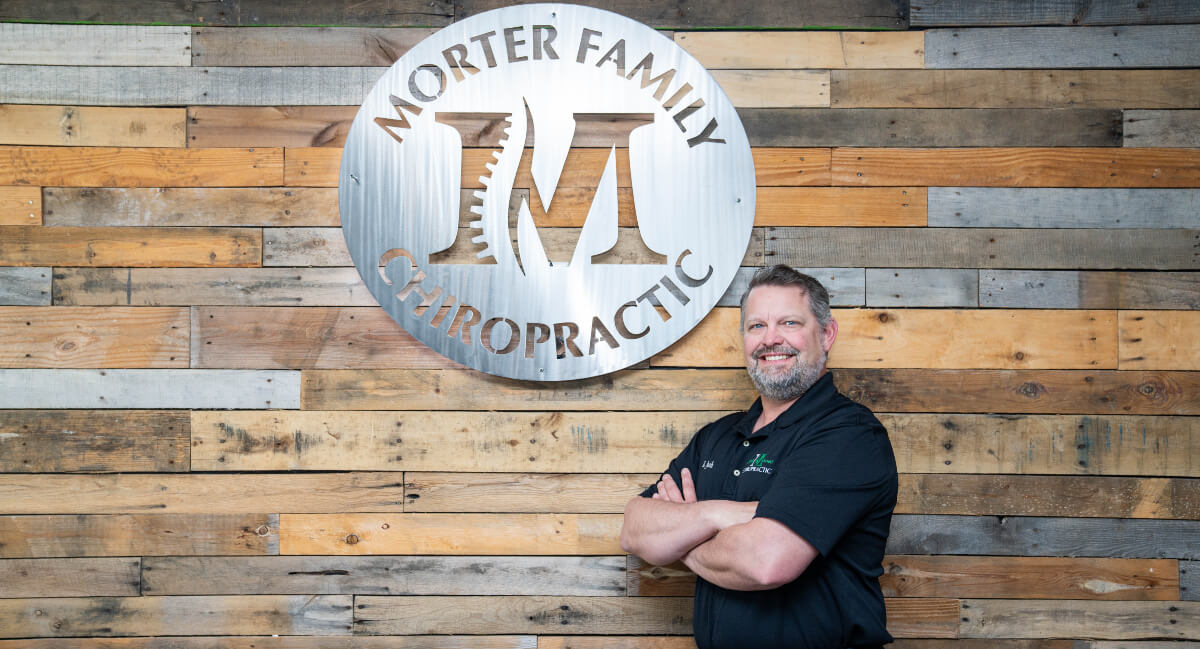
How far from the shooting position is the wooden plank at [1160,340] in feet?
7.27

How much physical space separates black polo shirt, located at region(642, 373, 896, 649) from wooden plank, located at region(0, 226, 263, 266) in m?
1.44

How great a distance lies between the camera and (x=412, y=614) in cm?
222

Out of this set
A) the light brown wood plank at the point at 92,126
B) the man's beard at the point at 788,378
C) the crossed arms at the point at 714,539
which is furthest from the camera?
the light brown wood plank at the point at 92,126

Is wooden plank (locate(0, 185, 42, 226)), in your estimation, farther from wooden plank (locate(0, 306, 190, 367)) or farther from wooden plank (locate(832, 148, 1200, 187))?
wooden plank (locate(832, 148, 1200, 187))

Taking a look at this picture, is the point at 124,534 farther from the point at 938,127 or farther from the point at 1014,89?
the point at 1014,89

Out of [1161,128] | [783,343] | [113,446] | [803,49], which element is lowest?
[113,446]

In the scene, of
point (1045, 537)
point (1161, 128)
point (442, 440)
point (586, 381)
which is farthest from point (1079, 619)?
point (442, 440)

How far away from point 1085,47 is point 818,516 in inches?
62.0

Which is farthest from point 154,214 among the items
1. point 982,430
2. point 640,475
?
point 982,430

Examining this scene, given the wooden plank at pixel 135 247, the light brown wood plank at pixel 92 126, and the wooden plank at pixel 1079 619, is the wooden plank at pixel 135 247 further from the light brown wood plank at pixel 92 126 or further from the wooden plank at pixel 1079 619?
the wooden plank at pixel 1079 619

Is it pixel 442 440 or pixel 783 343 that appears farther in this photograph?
pixel 442 440

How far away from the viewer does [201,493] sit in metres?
2.24

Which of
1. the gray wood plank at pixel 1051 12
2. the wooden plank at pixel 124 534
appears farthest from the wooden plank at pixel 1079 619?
the wooden plank at pixel 124 534

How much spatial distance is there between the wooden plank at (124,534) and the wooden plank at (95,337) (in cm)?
42
